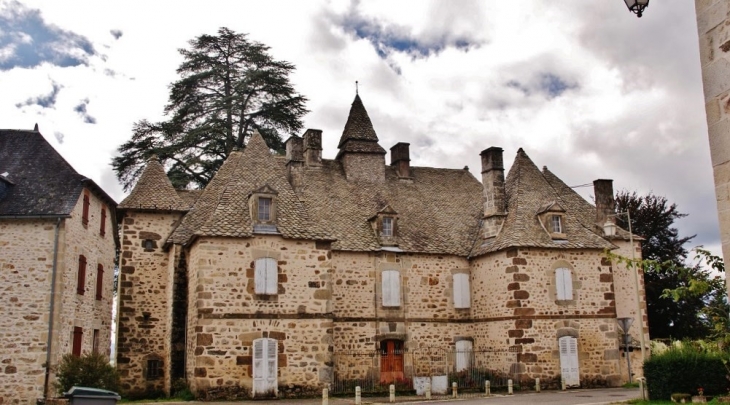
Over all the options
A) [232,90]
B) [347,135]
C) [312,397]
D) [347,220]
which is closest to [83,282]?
[312,397]

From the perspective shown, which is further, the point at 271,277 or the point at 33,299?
the point at 271,277

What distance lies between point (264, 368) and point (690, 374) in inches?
468

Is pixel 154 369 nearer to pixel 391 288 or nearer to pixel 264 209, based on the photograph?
pixel 264 209

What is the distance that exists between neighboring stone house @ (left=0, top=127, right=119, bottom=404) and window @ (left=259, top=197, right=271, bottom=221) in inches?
207

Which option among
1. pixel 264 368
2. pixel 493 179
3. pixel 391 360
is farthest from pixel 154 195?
pixel 493 179

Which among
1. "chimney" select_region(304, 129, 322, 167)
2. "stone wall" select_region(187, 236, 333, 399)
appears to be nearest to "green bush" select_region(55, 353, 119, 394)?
"stone wall" select_region(187, 236, 333, 399)

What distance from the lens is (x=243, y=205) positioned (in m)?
21.9

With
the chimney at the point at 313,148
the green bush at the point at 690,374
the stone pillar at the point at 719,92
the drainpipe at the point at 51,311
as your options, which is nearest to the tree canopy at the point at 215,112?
the chimney at the point at 313,148

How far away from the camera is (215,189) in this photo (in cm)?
2419

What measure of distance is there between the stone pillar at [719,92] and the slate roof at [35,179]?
18.0 metres

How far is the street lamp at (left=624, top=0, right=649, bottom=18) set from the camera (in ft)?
19.4

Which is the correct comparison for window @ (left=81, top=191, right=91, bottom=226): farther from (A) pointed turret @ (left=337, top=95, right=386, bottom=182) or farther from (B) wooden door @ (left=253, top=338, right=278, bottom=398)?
(A) pointed turret @ (left=337, top=95, right=386, bottom=182)

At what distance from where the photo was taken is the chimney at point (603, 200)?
2730 centimetres

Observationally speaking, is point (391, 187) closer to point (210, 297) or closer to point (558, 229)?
point (558, 229)
